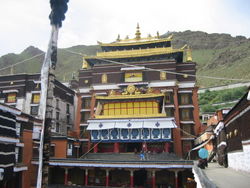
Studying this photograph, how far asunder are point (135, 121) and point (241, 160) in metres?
17.1

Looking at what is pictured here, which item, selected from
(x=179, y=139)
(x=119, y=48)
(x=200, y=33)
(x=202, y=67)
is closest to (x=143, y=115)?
(x=179, y=139)

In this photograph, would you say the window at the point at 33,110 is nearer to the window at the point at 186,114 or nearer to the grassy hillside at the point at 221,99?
the window at the point at 186,114

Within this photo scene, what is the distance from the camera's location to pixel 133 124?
2989 centimetres

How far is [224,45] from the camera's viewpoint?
169625mm

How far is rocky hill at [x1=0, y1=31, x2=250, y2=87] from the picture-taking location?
110 m

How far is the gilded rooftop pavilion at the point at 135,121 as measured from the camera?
24.9 m

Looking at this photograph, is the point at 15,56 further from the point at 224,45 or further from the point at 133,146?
the point at 224,45

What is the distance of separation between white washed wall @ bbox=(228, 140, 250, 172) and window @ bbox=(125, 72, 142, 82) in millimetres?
22401

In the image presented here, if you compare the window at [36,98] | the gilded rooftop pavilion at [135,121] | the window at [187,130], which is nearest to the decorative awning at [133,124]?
the gilded rooftop pavilion at [135,121]

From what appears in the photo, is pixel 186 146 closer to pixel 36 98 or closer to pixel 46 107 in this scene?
pixel 36 98

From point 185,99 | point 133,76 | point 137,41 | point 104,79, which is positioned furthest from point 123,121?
point 137,41

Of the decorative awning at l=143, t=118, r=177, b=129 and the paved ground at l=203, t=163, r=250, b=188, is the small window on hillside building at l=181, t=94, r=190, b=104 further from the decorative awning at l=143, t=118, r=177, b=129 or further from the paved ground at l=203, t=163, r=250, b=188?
the paved ground at l=203, t=163, r=250, b=188

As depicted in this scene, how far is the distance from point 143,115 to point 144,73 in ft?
32.5

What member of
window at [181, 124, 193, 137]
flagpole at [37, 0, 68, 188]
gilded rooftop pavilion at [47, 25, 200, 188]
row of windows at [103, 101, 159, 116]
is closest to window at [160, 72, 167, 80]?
gilded rooftop pavilion at [47, 25, 200, 188]
